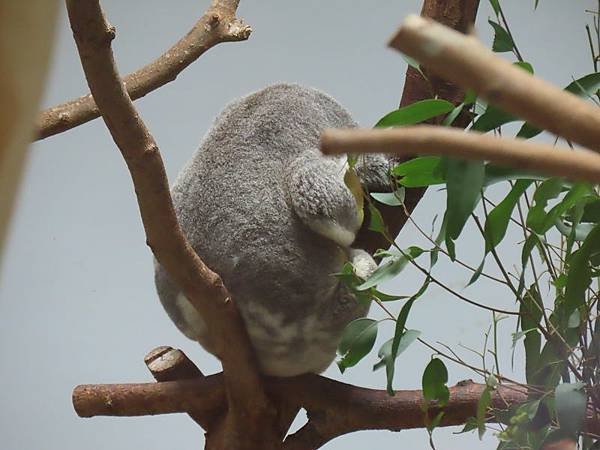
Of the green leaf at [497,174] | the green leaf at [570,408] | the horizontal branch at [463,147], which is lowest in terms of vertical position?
the green leaf at [570,408]

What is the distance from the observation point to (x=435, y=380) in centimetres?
143

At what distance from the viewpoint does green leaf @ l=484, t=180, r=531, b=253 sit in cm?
119

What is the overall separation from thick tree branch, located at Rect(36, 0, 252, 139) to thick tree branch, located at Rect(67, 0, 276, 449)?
0.03 m

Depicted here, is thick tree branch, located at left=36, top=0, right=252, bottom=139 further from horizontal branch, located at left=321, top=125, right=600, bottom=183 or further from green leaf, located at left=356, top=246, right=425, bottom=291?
horizontal branch, located at left=321, top=125, right=600, bottom=183

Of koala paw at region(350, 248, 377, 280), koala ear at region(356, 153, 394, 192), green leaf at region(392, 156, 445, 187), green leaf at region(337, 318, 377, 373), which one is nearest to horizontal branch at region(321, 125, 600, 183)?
green leaf at region(392, 156, 445, 187)

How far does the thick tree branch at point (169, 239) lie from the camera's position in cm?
115

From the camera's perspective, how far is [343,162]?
202 centimetres

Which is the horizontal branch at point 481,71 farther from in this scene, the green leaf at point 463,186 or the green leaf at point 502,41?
the green leaf at point 502,41

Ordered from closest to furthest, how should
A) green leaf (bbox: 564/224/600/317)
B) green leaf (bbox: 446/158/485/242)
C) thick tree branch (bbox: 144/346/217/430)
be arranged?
green leaf (bbox: 446/158/485/242) < green leaf (bbox: 564/224/600/317) < thick tree branch (bbox: 144/346/217/430)

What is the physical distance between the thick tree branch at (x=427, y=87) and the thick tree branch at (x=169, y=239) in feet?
1.36

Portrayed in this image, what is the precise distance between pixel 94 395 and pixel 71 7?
1021 mm

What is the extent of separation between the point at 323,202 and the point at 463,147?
4.43 ft

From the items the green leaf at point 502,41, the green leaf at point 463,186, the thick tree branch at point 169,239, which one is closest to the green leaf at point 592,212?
the green leaf at point 502,41

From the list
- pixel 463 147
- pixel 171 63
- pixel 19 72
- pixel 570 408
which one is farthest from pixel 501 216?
pixel 171 63
